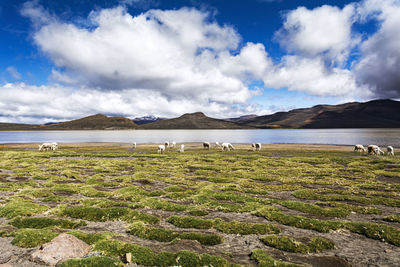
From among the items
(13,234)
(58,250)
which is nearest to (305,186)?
(58,250)

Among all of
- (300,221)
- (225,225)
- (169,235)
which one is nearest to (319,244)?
(300,221)

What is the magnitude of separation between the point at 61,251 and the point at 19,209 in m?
8.47

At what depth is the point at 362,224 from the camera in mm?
12656

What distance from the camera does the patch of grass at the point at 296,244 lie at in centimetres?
1013

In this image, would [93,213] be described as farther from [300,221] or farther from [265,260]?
[300,221]

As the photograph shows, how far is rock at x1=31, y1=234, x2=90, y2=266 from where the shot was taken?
28.7ft

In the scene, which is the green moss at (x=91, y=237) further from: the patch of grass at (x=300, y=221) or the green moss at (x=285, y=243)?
the patch of grass at (x=300, y=221)

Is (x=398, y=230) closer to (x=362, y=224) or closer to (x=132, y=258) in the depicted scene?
(x=362, y=224)

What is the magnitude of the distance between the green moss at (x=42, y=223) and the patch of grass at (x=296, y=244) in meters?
11.0

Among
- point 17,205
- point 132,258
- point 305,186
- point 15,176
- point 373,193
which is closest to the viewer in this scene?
point 132,258

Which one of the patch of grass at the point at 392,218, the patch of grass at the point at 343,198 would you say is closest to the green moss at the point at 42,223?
the patch of grass at the point at 343,198

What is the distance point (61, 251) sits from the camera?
355 inches

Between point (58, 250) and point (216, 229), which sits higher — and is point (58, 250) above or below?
above

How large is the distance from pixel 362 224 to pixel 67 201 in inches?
833
